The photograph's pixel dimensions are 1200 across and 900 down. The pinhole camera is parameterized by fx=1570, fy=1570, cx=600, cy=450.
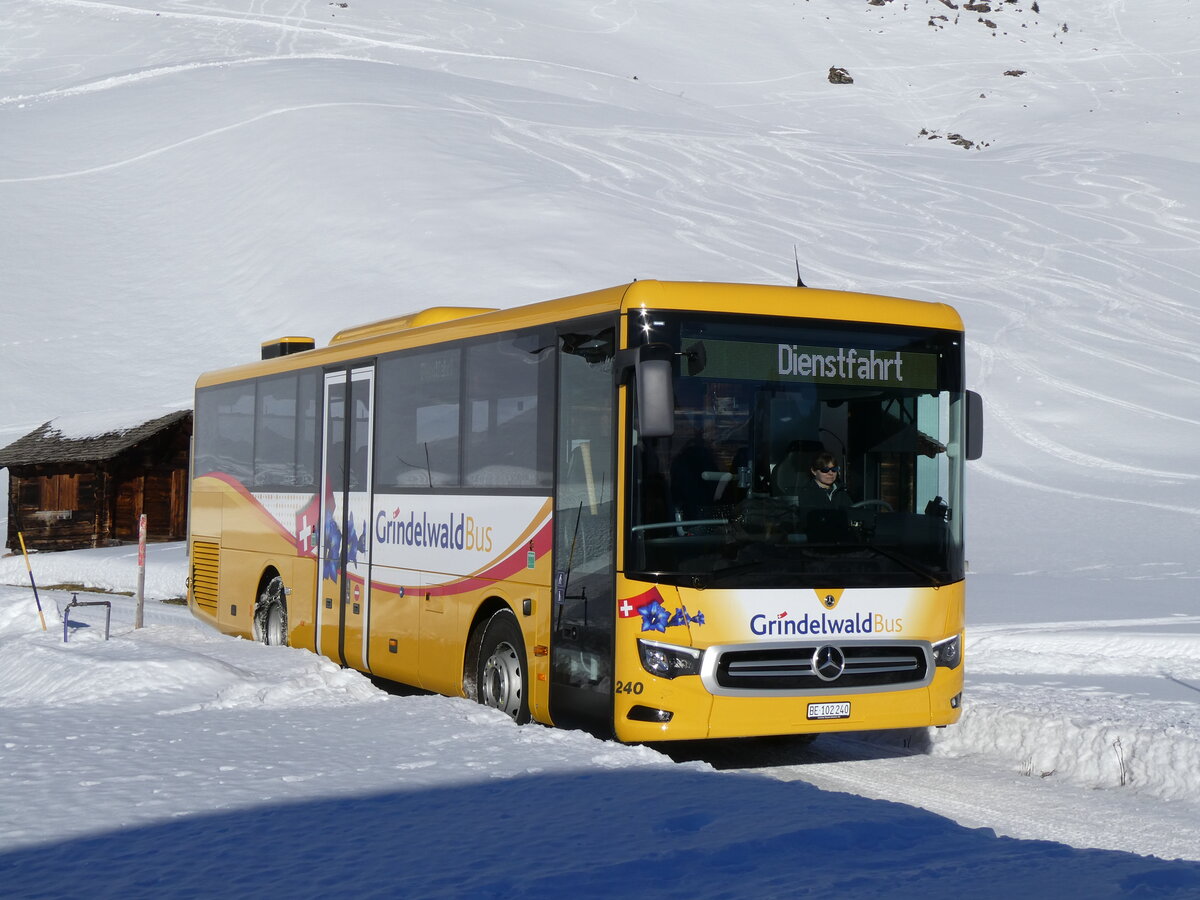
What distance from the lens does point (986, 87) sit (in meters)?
107

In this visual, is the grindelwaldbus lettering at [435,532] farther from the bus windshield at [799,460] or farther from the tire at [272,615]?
the tire at [272,615]

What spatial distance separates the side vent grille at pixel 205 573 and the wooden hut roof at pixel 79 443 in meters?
17.0

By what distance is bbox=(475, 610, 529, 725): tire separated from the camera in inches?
388

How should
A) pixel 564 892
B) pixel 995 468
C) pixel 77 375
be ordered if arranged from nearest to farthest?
pixel 564 892 → pixel 995 468 → pixel 77 375

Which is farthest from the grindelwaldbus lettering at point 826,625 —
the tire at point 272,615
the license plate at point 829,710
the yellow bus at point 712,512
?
the tire at point 272,615

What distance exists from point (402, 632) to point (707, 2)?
117 m

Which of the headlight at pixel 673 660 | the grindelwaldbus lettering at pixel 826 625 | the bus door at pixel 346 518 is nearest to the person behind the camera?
the headlight at pixel 673 660

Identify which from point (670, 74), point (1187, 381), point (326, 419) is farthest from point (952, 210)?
point (326, 419)

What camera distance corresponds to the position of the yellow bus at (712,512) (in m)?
8.60

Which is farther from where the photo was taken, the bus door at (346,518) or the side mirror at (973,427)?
the bus door at (346,518)

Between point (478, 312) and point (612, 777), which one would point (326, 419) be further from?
point (612, 777)

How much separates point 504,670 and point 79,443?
26617 millimetres

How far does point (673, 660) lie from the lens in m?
8.59

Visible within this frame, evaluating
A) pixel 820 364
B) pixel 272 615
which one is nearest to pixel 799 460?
pixel 820 364
